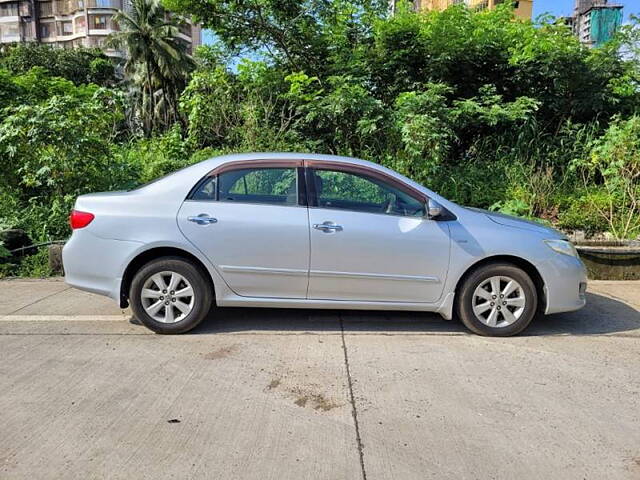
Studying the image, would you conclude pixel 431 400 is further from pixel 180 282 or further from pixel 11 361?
pixel 11 361

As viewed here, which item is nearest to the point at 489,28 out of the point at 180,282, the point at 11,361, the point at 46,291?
the point at 180,282

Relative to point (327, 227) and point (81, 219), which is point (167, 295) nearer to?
point (81, 219)

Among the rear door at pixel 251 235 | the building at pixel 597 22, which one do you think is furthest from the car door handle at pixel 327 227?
the building at pixel 597 22

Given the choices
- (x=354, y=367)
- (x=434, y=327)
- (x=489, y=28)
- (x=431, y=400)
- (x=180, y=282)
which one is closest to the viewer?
(x=431, y=400)

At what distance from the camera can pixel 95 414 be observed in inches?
128

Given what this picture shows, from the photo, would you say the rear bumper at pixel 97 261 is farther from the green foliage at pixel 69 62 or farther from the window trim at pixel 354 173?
the green foliage at pixel 69 62

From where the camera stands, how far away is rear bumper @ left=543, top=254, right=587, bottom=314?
15.2 feet

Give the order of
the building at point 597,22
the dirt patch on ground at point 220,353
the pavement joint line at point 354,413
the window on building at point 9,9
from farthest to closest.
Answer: the window on building at point 9,9 < the building at point 597,22 < the dirt patch on ground at point 220,353 < the pavement joint line at point 354,413

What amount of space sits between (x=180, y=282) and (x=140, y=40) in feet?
110

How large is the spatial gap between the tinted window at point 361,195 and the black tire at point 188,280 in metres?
1.26

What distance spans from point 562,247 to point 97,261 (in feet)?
13.7

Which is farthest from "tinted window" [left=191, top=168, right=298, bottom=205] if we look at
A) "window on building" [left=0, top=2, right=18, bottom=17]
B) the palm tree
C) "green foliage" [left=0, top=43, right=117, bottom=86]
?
"window on building" [left=0, top=2, right=18, bottom=17]

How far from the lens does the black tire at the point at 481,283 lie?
4.60 m

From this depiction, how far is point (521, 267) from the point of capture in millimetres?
4727
